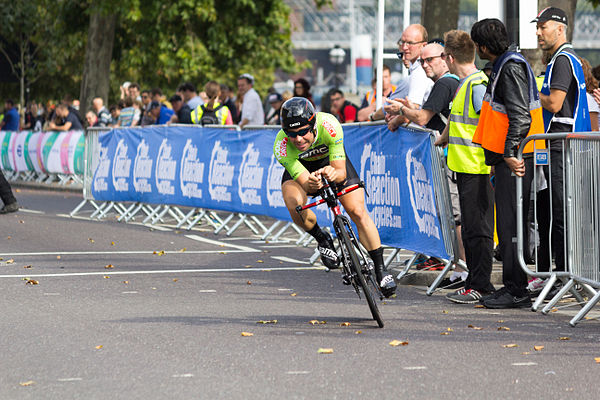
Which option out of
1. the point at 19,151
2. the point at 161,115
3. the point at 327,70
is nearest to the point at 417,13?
the point at 327,70

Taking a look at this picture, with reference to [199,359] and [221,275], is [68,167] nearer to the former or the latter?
[221,275]

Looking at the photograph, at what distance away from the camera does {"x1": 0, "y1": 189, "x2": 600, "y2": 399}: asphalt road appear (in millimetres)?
6254

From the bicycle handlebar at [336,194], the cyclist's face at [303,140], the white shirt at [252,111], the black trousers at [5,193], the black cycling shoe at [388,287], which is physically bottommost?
the black cycling shoe at [388,287]

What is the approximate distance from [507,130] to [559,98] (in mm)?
492

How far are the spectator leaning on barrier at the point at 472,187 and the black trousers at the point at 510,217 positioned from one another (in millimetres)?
253

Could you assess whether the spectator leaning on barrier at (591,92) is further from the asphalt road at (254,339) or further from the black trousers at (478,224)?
the asphalt road at (254,339)

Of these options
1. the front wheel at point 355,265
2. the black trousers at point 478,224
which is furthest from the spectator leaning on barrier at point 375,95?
the front wheel at point 355,265

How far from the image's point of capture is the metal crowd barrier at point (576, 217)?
339 inches

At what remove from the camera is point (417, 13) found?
8888cm

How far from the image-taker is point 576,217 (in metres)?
8.96

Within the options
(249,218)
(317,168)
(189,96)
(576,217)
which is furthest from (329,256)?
(189,96)

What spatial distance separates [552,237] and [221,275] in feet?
11.5

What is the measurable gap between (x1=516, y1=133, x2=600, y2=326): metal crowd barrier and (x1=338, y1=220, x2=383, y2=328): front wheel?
4.47 ft

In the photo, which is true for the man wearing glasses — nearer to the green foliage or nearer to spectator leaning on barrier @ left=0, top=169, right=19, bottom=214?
spectator leaning on barrier @ left=0, top=169, right=19, bottom=214
